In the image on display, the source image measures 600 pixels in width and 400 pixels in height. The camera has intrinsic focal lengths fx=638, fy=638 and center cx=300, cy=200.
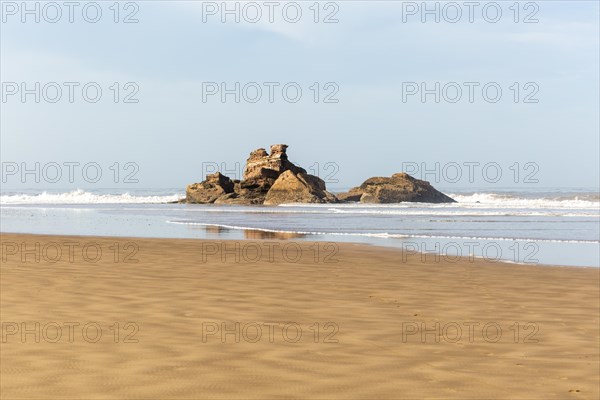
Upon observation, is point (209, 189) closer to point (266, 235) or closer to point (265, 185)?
point (265, 185)

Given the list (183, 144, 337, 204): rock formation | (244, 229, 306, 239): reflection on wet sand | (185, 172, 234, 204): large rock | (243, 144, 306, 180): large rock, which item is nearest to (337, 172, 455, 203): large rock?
(183, 144, 337, 204): rock formation

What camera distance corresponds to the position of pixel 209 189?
6000 centimetres

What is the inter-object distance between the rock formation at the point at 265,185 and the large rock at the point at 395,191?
11.4 ft

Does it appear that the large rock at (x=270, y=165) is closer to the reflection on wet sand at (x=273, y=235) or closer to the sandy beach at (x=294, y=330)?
the reflection on wet sand at (x=273, y=235)

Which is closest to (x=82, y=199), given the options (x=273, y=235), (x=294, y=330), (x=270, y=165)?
(x=270, y=165)

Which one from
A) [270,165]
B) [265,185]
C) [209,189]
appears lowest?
[209,189]

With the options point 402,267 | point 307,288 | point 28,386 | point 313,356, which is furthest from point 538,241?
point 28,386

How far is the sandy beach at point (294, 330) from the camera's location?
4750 millimetres

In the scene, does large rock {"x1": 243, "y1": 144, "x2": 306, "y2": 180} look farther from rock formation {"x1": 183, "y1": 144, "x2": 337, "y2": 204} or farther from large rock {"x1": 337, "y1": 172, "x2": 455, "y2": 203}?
large rock {"x1": 337, "y1": 172, "x2": 455, "y2": 203}

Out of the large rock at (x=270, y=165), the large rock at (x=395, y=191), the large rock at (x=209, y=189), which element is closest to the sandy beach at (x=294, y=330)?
the large rock at (x=395, y=191)

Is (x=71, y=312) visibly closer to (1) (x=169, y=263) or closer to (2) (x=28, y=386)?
(2) (x=28, y=386)

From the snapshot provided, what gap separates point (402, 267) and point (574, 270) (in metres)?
3.08

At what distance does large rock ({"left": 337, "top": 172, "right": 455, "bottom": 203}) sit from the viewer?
5744cm

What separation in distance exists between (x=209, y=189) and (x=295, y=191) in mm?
9762
